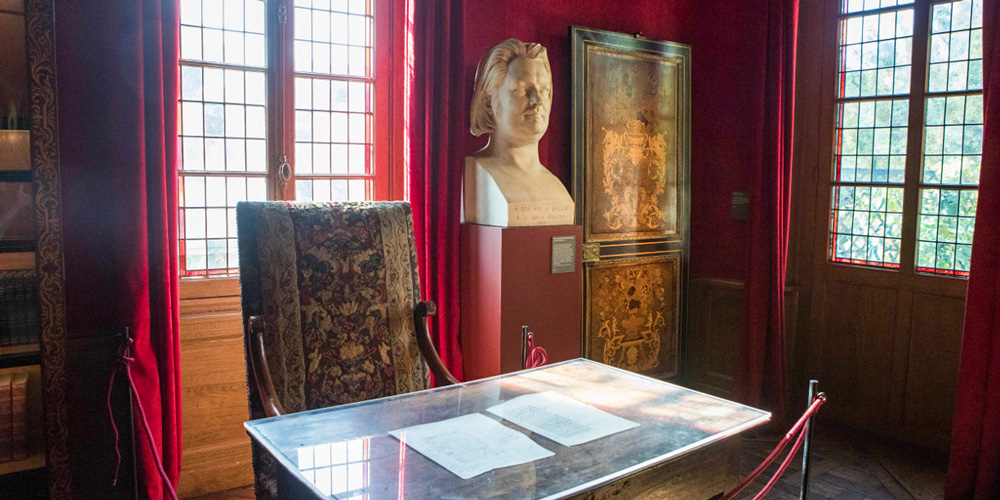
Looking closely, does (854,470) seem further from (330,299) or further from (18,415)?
(18,415)

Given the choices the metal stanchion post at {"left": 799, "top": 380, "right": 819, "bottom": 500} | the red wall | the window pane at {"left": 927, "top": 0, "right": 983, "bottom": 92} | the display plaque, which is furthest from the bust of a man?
the window pane at {"left": 927, "top": 0, "right": 983, "bottom": 92}

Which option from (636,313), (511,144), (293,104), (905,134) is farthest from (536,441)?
(905,134)

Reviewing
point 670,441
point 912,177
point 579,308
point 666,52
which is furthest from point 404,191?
point 912,177

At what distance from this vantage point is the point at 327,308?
2.19m

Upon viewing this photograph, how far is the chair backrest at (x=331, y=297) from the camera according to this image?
209 centimetres

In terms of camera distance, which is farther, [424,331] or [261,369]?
[424,331]

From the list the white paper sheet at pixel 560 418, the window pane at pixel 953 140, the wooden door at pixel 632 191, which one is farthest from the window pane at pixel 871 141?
the white paper sheet at pixel 560 418

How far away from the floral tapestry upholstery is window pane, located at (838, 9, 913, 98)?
8.95 feet

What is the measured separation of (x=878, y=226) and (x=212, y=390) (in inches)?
133

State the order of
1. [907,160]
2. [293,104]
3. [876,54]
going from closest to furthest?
[293,104] → [907,160] → [876,54]

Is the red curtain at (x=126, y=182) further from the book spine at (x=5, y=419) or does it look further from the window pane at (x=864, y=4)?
the window pane at (x=864, y=4)

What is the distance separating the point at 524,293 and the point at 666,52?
185 cm

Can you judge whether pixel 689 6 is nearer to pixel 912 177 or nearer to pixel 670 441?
pixel 912 177

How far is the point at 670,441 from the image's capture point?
5.01 feet
